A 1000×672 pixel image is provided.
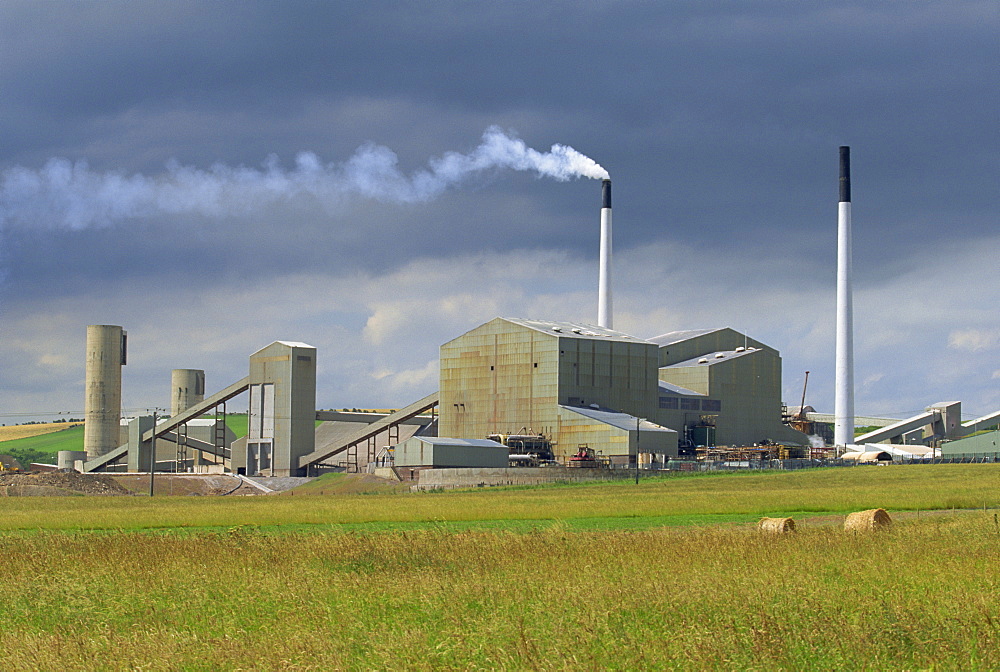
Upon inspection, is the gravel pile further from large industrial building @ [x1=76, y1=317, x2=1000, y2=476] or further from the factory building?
the factory building

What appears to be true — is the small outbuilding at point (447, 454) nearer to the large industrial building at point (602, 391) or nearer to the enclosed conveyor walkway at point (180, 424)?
the large industrial building at point (602, 391)

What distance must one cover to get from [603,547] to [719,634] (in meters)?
12.7

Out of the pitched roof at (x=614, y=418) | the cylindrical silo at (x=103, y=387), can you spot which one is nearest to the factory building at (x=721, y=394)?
the pitched roof at (x=614, y=418)

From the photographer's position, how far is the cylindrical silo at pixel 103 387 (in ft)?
590

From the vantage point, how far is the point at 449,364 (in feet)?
507

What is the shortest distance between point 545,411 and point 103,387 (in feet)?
252

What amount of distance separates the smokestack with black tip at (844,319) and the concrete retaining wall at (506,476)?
54712 millimetres

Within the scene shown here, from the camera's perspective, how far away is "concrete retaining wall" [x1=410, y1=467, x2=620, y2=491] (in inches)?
4779

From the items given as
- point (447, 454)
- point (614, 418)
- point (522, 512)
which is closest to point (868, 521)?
point (522, 512)

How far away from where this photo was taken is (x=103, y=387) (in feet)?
594

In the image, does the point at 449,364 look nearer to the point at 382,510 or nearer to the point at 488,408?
the point at 488,408

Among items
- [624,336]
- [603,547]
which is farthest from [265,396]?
[603,547]

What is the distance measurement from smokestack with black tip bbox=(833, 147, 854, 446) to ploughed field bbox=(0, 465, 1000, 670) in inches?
5112

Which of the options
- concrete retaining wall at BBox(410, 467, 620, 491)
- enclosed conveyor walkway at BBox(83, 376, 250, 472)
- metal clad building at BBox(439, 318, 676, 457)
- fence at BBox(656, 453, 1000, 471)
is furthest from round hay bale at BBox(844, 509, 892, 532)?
enclosed conveyor walkway at BBox(83, 376, 250, 472)
